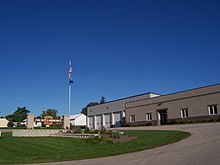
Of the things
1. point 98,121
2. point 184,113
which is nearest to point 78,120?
point 98,121

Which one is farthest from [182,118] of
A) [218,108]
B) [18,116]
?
[18,116]

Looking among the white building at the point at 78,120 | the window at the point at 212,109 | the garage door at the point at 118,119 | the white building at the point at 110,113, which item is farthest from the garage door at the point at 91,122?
the window at the point at 212,109

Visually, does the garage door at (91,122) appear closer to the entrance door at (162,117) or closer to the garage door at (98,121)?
the garage door at (98,121)

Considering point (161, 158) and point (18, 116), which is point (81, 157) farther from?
point (18, 116)

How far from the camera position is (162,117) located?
41.7 metres

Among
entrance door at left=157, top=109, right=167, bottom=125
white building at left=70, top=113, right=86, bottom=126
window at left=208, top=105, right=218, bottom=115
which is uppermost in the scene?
window at left=208, top=105, right=218, bottom=115

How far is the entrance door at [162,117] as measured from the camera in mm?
41125

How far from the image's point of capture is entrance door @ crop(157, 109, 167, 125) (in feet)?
135

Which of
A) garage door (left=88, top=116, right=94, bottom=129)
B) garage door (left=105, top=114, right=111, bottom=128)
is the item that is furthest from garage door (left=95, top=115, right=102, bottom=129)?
garage door (left=105, top=114, right=111, bottom=128)

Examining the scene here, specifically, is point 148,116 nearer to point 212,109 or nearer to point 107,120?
point 212,109

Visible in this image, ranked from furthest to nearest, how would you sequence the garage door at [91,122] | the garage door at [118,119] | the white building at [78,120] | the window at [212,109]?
the white building at [78,120]
the garage door at [91,122]
the garage door at [118,119]
the window at [212,109]

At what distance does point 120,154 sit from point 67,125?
2043 cm

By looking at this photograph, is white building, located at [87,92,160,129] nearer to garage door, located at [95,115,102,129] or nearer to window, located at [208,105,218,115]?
garage door, located at [95,115,102,129]

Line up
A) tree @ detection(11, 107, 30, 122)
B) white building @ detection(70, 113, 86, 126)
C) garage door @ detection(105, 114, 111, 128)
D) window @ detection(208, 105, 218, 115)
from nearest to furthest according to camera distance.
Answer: window @ detection(208, 105, 218, 115)
garage door @ detection(105, 114, 111, 128)
white building @ detection(70, 113, 86, 126)
tree @ detection(11, 107, 30, 122)
